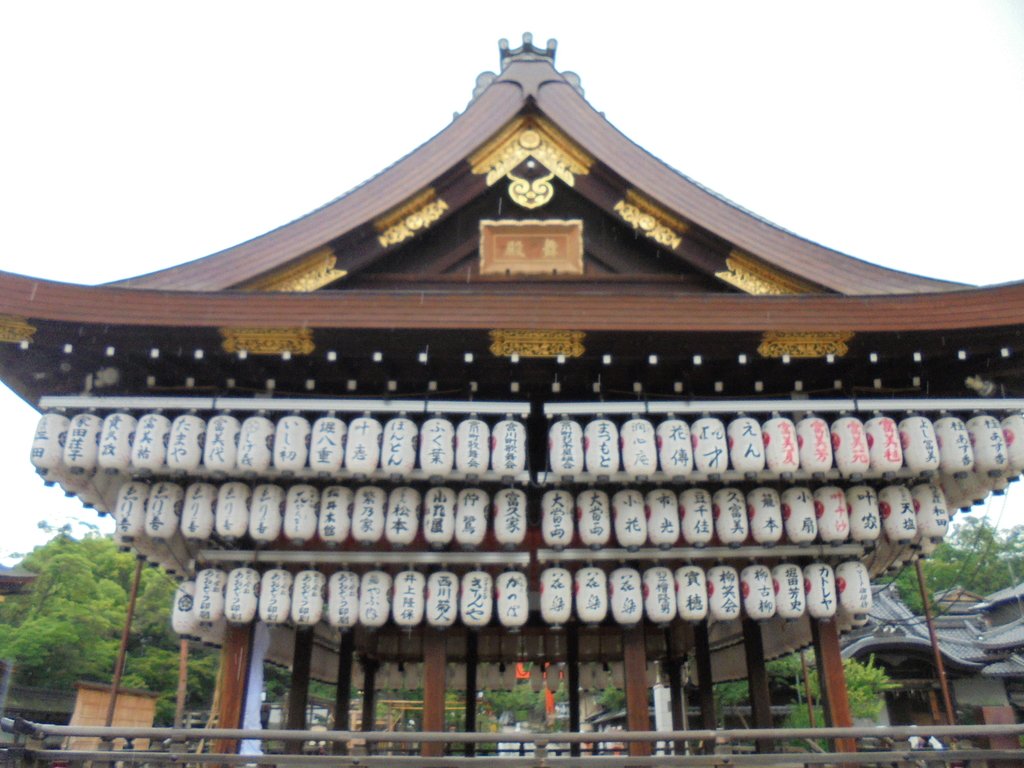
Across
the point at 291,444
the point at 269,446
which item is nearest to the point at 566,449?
the point at 291,444

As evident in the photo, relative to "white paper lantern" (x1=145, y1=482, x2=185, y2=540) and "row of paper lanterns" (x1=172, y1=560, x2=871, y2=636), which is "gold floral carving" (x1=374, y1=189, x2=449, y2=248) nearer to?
"white paper lantern" (x1=145, y1=482, x2=185, y2=540)

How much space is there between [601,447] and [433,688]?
2.97 meters

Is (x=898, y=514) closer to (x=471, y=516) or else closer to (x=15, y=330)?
(x=471, y=516)

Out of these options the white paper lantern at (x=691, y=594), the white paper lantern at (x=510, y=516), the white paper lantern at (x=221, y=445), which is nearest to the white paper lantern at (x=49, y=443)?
the white paper lantern at (x=221, y=445)

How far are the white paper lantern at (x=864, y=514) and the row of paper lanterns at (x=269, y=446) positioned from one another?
344cm

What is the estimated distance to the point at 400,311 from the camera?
7406 millimetres

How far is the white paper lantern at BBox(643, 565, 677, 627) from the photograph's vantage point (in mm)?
7621

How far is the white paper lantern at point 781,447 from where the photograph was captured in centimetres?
738

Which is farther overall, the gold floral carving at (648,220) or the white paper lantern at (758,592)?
the gold floral carving at (648,220)

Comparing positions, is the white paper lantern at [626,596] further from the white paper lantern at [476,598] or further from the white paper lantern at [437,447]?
the white paper lantern at [437,447]

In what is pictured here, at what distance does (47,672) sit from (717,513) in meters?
31.8

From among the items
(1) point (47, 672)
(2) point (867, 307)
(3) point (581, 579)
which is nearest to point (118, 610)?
(1) point (47, 672)

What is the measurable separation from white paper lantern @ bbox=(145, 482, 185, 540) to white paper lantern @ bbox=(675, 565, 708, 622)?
5.09 m

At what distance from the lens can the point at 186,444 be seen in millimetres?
7359
